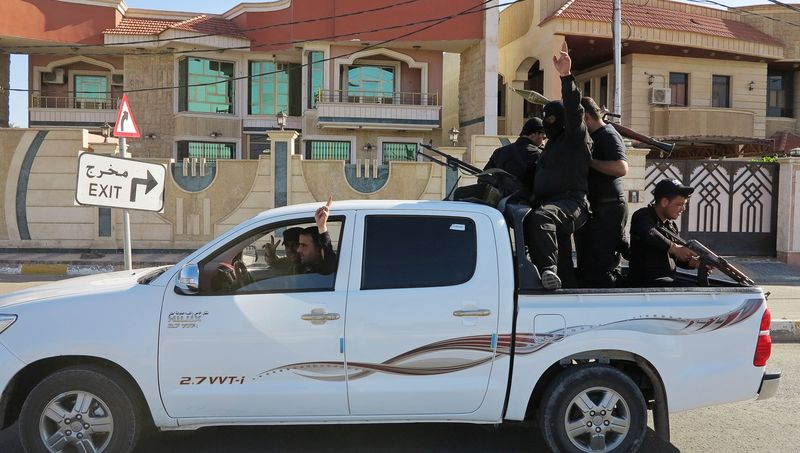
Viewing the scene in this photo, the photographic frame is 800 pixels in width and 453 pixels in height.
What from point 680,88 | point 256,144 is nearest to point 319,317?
point 256,144

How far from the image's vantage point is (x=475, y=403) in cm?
380

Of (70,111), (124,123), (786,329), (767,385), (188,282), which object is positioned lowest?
(786,329)

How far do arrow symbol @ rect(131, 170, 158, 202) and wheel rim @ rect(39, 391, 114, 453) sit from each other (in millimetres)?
3423

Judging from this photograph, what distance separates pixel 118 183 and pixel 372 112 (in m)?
15.9

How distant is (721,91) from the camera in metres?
23.5

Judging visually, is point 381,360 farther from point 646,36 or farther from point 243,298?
point 646,36

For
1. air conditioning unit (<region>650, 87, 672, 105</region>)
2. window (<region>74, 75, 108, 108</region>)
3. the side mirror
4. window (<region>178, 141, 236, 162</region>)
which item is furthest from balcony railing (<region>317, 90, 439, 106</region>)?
the side mirror

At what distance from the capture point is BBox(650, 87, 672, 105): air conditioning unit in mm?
21953

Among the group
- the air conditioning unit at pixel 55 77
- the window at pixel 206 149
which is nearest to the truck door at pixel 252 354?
the window at pixel 206 149

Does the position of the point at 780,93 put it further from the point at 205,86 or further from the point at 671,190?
the point at 671,190

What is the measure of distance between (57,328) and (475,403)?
2464 millimetres

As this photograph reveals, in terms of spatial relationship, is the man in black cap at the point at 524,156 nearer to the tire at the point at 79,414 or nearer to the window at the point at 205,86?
the tire at the point at 79,414

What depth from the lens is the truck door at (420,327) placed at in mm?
3711

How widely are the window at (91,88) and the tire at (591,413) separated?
24.6m
